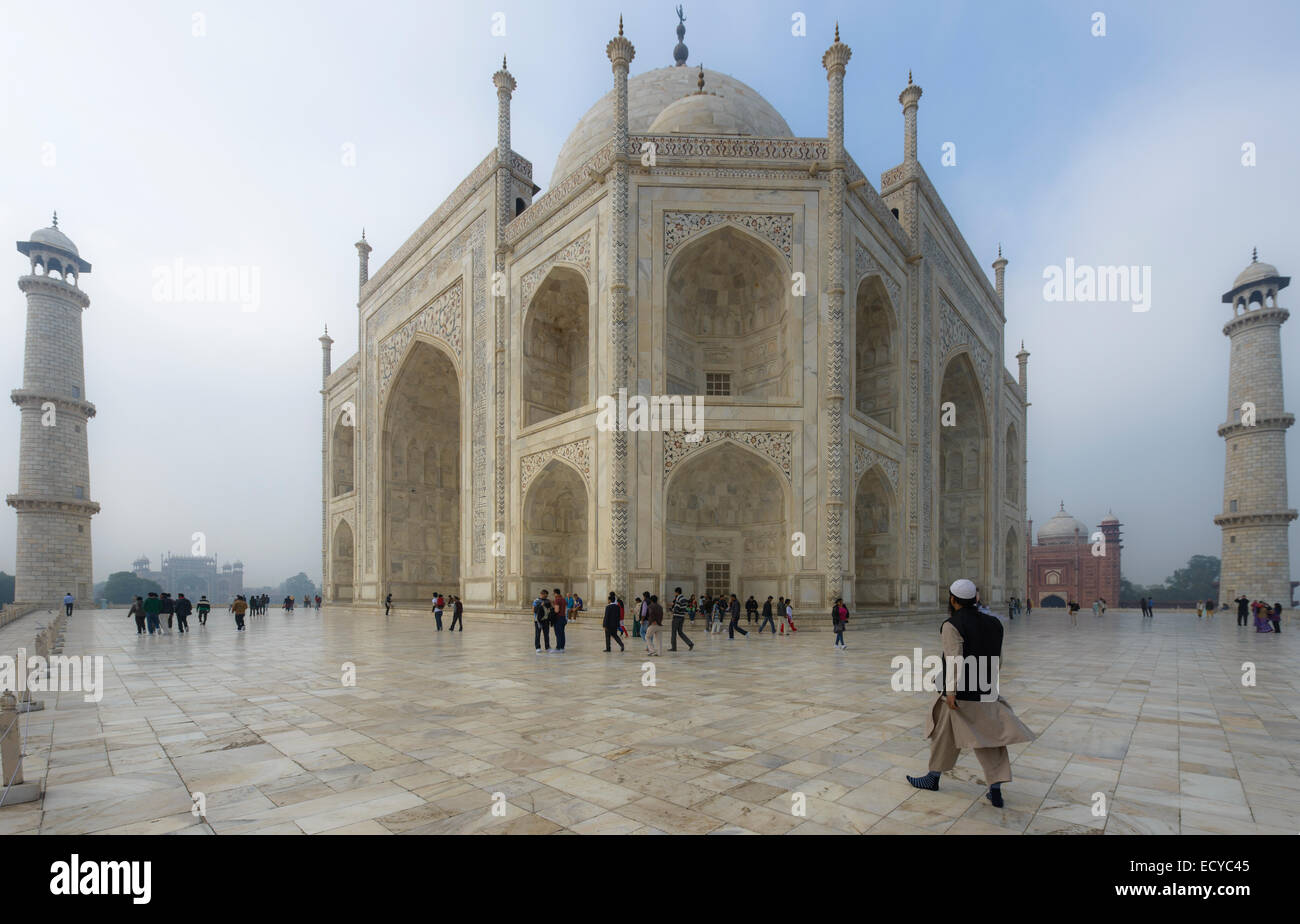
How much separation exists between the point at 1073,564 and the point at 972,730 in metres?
63.2

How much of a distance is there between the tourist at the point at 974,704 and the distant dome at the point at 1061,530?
6399cm

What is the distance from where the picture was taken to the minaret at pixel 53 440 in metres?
29.8

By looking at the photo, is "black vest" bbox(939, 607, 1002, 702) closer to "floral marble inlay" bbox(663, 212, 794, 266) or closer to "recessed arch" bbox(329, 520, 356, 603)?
"floral marble inlay" bbox(663, 212, 794, 266)

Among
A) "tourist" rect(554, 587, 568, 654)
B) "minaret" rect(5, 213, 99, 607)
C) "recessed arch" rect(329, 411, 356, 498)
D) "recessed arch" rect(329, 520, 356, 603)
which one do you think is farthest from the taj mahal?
"minaret" rect(5, 213, 99, 607)

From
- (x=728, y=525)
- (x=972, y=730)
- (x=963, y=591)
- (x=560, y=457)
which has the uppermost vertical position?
(x=560, y=457)

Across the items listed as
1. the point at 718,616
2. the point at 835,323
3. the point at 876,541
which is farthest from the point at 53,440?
the point at 876,541

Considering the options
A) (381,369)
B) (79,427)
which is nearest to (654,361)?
(381,369)

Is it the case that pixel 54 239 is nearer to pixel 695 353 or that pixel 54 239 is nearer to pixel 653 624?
pixel 695 353

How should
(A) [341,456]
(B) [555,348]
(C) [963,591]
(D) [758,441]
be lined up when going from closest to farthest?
1. (C) [963,591]
2. (D) [758,441]
3. (B) [555,348]
4. (A) [341,456]

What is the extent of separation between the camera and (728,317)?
2053cm
